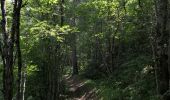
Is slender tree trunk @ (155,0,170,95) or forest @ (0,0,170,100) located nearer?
slender tree trunk @ (155,0,170,95)

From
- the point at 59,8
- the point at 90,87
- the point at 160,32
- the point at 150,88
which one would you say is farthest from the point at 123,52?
the point at 160,32

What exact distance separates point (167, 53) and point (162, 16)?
4.32 ft

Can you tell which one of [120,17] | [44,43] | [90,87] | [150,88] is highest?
[120,17]

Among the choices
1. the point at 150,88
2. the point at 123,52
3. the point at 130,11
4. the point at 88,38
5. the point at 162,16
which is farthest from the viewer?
the point at 88,38

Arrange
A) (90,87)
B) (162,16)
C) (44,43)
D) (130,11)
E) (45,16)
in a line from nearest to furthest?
1. (162,16)
2. (44,43)
3. (45,16)
4. (130,11)
5. (90,87)

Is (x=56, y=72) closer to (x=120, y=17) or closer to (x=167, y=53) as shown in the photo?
(x=120, y=17)

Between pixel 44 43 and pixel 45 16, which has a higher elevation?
pixel 45 16

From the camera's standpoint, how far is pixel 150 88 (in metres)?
14.3

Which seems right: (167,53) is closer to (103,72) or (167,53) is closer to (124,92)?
(124,92)

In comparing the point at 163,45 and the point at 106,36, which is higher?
the point at 163,45

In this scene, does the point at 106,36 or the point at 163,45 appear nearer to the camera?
the point at 163,45

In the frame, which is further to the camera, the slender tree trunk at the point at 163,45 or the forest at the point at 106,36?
the forest at the point at 106,36

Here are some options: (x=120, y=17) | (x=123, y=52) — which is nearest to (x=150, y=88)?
(x=120, y=17)

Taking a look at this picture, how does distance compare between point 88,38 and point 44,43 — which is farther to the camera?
point 88,38
